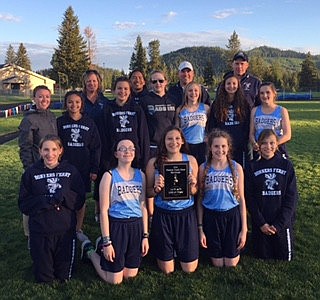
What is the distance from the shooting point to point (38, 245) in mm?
4629

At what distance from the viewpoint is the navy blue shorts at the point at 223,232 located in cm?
488

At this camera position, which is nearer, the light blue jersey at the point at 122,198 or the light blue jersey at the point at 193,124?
the light blue jersey at the point at 122,198

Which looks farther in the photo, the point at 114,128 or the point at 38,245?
the point at 114,128

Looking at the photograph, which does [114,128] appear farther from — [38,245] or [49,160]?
[38,245]

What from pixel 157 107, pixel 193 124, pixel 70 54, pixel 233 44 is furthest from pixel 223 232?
pixel 233 44

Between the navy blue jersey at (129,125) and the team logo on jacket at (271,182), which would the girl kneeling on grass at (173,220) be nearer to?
the team logo on jacket at (271,182)

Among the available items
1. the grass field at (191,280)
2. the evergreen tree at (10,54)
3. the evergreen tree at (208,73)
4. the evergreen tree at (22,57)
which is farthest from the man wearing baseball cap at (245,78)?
the evergreen tree at (10,54)

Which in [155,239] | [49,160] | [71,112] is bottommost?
[155,239]

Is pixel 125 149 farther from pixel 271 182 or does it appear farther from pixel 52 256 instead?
pixel 271 182

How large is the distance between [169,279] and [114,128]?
7.53 feet

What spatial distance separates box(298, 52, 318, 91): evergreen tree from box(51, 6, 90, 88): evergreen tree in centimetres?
3758

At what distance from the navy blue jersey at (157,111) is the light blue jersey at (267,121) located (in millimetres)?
1200

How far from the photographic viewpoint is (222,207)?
193 inches

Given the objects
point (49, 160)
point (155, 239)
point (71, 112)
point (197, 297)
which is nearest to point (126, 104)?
point (71, 112)
